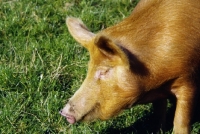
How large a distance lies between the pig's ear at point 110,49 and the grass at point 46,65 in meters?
1.05

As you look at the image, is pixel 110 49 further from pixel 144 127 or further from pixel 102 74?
pixel 144 127

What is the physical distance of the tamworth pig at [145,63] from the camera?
5.01 meters

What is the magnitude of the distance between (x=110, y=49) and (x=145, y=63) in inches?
13.0

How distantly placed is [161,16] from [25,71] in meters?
1.84

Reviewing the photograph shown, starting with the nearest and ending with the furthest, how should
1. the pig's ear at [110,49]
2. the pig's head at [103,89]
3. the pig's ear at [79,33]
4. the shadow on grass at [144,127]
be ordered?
the pig's ear at [110,49] → the pig's head at [103,89] → the pig's ear at [79,33] → the shadow on grass at [144,127]

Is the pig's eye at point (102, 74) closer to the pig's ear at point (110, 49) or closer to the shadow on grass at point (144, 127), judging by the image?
the pig's ear at point (110, 49)

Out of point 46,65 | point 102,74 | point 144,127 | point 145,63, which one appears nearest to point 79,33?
point 102,74

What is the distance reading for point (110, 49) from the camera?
16.0 ft

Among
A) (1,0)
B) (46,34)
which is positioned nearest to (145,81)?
(46,34)

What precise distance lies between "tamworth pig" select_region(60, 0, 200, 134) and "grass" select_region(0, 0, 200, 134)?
0.68 m

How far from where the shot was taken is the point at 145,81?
16.5 feet

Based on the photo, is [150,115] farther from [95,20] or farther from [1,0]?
[1,0]

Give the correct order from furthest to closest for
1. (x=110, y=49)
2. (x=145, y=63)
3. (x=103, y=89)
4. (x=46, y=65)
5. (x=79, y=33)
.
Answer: (x=46, y=65), (x=79, y=33), (x=103, y=89), (x=145, y=63), (x=110, y=49)

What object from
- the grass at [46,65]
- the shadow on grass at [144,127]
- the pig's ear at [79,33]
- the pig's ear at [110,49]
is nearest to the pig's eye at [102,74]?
the pig's ear at [110,49]
